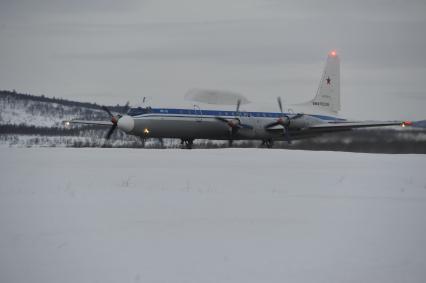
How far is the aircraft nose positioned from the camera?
3891cm

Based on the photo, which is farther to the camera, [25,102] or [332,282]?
[25,102]

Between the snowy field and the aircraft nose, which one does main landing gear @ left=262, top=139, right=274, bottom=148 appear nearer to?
the aircraft nose

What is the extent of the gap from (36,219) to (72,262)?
3277 mm

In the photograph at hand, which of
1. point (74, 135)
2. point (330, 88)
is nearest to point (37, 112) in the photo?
point (74, 135)

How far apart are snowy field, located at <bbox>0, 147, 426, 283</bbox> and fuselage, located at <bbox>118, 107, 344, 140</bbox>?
52.5 feet

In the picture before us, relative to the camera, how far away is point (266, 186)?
19.6 metres

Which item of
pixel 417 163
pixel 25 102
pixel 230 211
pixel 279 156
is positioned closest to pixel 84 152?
pixel 279 156

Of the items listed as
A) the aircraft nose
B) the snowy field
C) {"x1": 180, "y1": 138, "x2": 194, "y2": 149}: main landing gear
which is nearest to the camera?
the snowy field

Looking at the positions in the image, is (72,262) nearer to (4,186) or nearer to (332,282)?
(332,282)

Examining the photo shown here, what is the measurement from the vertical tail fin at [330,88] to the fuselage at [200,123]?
6.06m

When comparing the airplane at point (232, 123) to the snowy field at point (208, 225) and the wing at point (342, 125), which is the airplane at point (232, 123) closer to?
the wing at point (342, 125)

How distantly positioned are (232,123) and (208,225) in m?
29.8

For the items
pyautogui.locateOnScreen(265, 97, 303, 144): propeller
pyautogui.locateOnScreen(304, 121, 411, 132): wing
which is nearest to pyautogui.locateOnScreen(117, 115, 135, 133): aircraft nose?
pyautogui.locateOnScreen(265, 97, 303, 144): propeller

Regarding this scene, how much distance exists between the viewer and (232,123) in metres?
43.0
